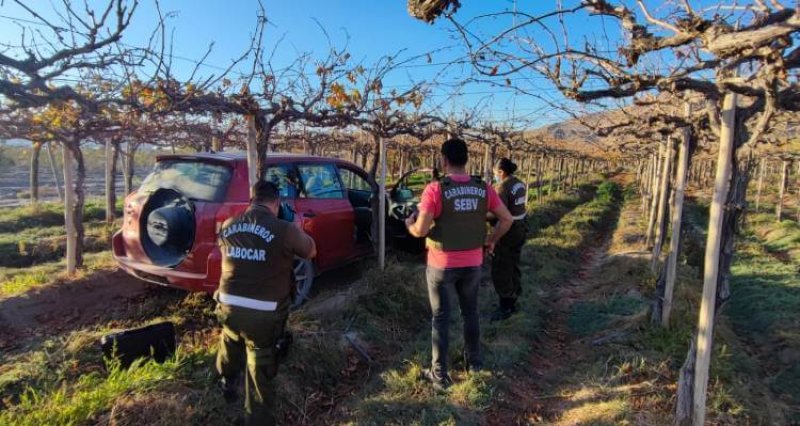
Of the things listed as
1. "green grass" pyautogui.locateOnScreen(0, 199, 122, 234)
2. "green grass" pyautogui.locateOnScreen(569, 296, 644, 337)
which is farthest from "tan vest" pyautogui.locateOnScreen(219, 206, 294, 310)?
"green grass" pyautogui.locateOnScreen(0, 199, 122, 234)

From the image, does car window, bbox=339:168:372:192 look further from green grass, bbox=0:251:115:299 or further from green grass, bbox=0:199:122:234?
green grass, bbox=0:199:122:234

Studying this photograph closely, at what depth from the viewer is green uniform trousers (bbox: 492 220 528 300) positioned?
545 centimetres

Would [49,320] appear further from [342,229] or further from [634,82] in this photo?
[634,82]

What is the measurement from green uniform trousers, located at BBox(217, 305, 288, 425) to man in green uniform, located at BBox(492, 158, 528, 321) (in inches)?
120

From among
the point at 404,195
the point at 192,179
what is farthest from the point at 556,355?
the point at 192,179

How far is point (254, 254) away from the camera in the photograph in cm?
297

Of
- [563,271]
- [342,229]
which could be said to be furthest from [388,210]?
[563,271]

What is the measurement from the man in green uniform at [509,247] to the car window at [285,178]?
A: 8.03 feet

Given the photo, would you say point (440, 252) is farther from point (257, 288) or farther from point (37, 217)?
point (37, 217)

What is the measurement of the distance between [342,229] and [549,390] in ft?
10.4

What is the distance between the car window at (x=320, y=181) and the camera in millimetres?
5578

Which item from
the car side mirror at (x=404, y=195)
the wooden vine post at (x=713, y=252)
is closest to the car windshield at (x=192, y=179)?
the car side mirror at (x=404, y=195)

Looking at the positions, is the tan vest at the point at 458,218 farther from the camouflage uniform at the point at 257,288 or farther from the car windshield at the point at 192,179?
the car windshield at the point at 192,179

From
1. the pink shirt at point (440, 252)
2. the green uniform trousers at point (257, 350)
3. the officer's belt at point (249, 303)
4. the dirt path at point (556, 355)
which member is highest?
the pink shirt at point (440, 252)
